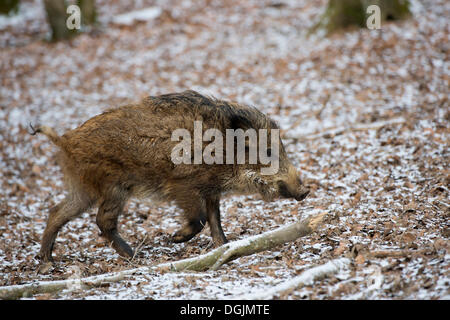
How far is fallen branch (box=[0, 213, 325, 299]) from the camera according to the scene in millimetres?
4293

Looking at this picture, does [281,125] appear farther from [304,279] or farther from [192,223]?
[304,279]

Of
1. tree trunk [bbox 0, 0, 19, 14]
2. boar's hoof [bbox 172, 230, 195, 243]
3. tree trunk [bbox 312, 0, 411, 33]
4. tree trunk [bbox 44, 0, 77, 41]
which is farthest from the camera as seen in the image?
tree trunk [bbox 0, 0, 19, 14]

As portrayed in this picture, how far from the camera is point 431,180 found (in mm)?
6203

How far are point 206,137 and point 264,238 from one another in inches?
55.1

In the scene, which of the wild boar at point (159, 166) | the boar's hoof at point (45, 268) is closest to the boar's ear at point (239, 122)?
the wild boar at point (159, 166)

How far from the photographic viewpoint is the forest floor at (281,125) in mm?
4426

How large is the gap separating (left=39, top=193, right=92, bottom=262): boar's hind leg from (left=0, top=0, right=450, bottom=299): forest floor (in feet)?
0.86

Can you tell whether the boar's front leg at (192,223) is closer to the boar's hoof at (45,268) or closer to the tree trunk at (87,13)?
the boar's hoof at (45,268)

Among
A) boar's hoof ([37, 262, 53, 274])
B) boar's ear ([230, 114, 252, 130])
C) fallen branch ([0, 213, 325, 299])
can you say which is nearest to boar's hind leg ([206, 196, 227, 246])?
fallen branch ([0, 213, 325, 299])

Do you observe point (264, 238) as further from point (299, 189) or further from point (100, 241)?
point (100, 241)

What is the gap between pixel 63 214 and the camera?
571cm

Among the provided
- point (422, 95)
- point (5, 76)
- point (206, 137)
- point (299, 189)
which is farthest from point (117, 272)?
point (5, 76)

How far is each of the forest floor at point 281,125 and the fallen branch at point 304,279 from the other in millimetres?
57

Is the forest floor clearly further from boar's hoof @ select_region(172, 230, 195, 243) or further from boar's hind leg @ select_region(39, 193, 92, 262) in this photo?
boar's hind leg @ select_region(39, 193, 92, 262)
